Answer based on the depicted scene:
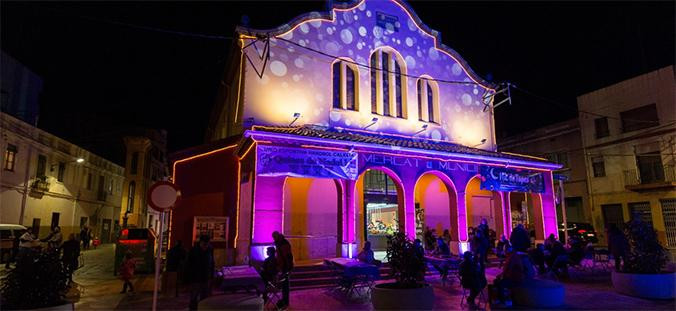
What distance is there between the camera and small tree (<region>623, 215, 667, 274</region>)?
904cm

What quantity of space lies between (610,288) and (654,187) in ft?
58.9

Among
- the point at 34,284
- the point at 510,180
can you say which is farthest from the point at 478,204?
the point at 34,284

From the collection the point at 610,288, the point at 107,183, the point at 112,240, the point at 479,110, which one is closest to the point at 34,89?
the point at 107,183

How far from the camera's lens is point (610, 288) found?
34.0 feet

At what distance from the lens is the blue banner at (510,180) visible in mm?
16469

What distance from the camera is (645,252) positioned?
9.09 meters

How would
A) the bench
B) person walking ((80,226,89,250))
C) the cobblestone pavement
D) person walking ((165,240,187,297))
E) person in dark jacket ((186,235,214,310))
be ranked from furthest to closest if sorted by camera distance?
1. person walking ((80,226,89,250))
2. person walking ((165,240,187,297))
3. the cobblestone pavement
4. person in dark jacket ((186,235,214,310))
5. the bench

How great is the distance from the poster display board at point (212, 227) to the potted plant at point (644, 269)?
1080 cm

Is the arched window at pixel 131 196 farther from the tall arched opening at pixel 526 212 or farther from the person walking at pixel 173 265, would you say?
the tall arched opening at pixel 526 212

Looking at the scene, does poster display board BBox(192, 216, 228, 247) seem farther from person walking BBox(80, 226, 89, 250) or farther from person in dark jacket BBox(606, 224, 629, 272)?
person walking BBox(80, 226, 89, 250)

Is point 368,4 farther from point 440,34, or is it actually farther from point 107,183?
point 107,183

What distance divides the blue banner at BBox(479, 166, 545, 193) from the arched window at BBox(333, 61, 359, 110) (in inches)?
242

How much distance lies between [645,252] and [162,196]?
1053 centimetres

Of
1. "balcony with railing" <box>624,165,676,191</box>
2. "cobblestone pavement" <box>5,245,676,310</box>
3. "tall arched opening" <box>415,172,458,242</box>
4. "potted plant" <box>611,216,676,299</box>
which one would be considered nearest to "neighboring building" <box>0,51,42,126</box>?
"cobblestone pavement" <box>5,245,676,310</box>
